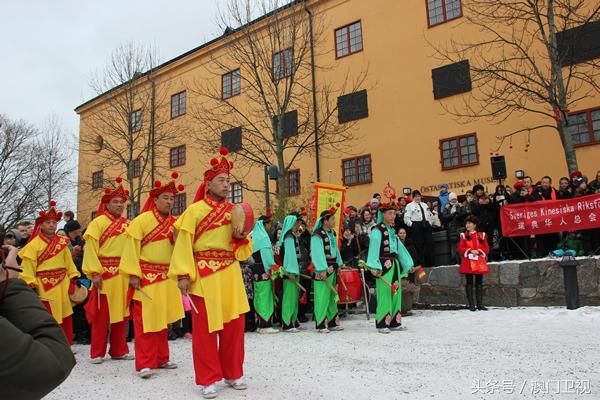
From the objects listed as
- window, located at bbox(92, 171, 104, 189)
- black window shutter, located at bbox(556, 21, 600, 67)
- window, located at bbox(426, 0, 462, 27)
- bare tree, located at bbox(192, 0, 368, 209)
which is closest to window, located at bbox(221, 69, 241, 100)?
bare tree, located at bbox(192, 0, 368, 209)

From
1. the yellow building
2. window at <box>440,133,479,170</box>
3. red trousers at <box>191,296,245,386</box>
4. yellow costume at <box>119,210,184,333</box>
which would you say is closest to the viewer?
red trousers at <box>191,296,245,386</box>

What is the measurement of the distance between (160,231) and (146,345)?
1311mm

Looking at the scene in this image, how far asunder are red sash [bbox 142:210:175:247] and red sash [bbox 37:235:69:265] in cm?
190

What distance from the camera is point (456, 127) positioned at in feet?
55.5

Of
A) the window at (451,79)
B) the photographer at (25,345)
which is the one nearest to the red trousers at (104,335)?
the photographer at (25,345)

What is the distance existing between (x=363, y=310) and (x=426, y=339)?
3890 mm

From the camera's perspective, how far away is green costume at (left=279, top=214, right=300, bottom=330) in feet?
28.4

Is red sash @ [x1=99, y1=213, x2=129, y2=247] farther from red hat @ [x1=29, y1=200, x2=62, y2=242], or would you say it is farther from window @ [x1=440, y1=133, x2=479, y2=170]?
window @ [x1=440, y1=133, x2=479, y2=170]

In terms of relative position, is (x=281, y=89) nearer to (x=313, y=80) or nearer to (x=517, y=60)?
(x=313, y=80)

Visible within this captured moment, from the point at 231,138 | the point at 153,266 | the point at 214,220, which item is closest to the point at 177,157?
the point at 231,138

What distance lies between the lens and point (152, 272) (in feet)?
18.9

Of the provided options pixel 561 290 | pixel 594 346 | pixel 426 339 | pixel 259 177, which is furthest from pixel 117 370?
pixel 259 177

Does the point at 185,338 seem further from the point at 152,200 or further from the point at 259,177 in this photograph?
the point at 259,177

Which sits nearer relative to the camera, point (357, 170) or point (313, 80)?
point (357, 170)
